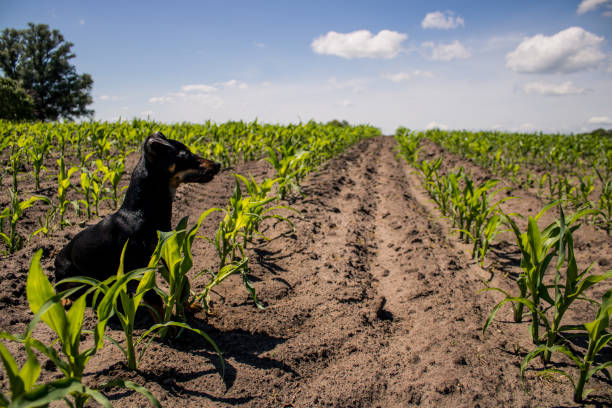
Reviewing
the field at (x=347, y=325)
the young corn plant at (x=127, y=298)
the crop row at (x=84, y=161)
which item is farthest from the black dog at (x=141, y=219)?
the crop row at (x=84, y=161)

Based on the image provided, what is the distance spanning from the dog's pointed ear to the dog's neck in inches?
3.9

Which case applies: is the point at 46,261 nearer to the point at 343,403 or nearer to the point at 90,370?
the point at 90,370

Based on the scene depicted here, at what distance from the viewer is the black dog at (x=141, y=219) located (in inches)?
80.0

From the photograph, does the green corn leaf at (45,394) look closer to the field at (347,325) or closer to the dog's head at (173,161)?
the field at (347,325)

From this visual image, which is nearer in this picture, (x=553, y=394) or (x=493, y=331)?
(x=553, y=394)

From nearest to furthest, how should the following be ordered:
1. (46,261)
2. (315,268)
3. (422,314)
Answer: (422,314), (46,261), (315,268)

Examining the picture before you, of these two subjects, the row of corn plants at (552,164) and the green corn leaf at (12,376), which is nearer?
the green corn leaf at (12,376)

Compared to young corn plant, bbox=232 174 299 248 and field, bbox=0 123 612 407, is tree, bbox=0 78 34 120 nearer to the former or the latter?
field, bbox=0 123 612 407

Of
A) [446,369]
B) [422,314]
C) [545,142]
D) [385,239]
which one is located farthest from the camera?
[545,142]

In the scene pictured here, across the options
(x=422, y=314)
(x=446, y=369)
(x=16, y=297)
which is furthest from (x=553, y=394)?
(x=16, y=297)

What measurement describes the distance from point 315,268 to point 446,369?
149cm

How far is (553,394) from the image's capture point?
184cm

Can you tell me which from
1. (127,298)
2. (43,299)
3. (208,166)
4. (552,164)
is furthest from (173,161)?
(552,164)

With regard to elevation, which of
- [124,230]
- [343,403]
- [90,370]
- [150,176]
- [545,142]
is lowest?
[343,403]
